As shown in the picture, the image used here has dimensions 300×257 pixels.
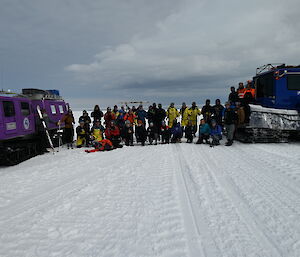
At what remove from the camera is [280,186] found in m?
Result: 3.78

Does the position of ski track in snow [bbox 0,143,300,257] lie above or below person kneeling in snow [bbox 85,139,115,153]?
below

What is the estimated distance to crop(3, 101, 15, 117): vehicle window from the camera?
6249 mm

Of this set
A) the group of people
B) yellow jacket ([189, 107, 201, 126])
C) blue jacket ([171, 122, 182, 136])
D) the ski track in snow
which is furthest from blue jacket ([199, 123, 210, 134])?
the ski track in snow

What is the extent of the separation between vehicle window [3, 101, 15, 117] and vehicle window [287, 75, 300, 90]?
10.4 metres

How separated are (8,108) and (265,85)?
10148mm

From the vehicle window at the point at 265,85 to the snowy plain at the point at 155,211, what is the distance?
437 centimetres

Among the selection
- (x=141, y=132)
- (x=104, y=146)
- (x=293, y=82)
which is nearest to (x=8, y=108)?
(x=104, y=146)

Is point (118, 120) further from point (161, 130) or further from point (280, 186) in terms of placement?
point (280, 186)

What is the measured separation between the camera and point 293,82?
8258 millimetres

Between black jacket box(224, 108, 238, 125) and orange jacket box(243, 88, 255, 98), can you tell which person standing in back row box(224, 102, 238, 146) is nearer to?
black jacket box(224, 108, 238, 125)

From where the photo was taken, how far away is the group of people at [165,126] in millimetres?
8594

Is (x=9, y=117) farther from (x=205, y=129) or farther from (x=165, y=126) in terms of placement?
(x=205, y=129)

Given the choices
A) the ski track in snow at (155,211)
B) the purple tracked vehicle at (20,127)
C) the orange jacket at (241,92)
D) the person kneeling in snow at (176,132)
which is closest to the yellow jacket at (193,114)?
the person kneeling in snow at (176,132)

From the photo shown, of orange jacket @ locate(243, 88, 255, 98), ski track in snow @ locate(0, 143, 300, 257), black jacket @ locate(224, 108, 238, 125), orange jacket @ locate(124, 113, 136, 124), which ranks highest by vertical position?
orange jacket @ locate(243, 88, 255, 98)
